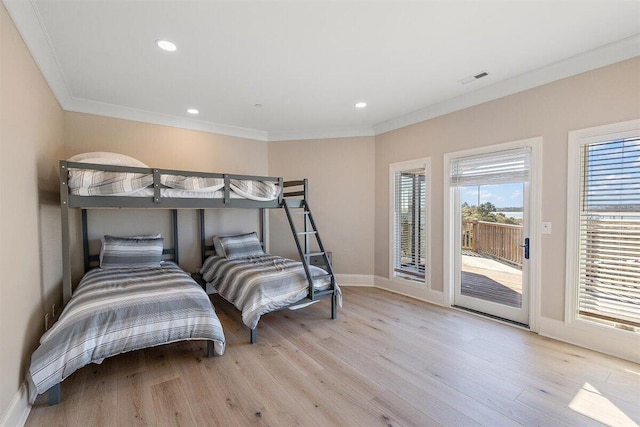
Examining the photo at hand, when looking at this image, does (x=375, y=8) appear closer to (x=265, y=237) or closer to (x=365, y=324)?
(x=365, y=324)

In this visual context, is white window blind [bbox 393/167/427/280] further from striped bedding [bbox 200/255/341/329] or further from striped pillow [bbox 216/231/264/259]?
striped pillow [bbox 216/231/264/259]

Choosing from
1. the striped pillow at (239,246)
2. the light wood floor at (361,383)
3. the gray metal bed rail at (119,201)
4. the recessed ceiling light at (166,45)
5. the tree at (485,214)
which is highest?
the recessed ceiling light at (166,45)

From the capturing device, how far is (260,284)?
9.04ft

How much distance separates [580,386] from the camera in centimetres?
192

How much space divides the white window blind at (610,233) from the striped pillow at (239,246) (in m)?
3.68

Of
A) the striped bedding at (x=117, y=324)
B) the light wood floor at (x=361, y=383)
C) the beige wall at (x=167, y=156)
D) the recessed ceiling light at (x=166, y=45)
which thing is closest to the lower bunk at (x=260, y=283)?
the light wood floor at (x=361, y=383)

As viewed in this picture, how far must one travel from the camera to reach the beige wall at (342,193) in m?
4.46

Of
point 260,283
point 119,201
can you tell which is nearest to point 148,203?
point 119,201

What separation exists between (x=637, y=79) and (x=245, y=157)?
4448 millimetres

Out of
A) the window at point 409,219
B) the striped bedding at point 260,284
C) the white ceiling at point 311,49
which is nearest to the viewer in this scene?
the white ceiling at point 311,49

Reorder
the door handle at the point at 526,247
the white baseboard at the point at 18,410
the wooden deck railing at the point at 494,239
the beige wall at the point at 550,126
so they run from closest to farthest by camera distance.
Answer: the white baseboard at the point at 18,410 → the beige wall at the point at 550,126 → the door handle at the point at 526,247 → the wooden deck railing at the point at 494,239

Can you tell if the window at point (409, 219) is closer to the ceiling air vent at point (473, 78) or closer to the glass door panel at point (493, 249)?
the glass door panel at point (493, 249)

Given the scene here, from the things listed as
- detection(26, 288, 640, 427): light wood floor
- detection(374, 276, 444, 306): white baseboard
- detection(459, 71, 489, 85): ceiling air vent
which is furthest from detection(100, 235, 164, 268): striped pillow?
detection(459, 71, 489, 85): ceiling air vent

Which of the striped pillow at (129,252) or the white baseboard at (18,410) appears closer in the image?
the white baseboard at (18,410)
